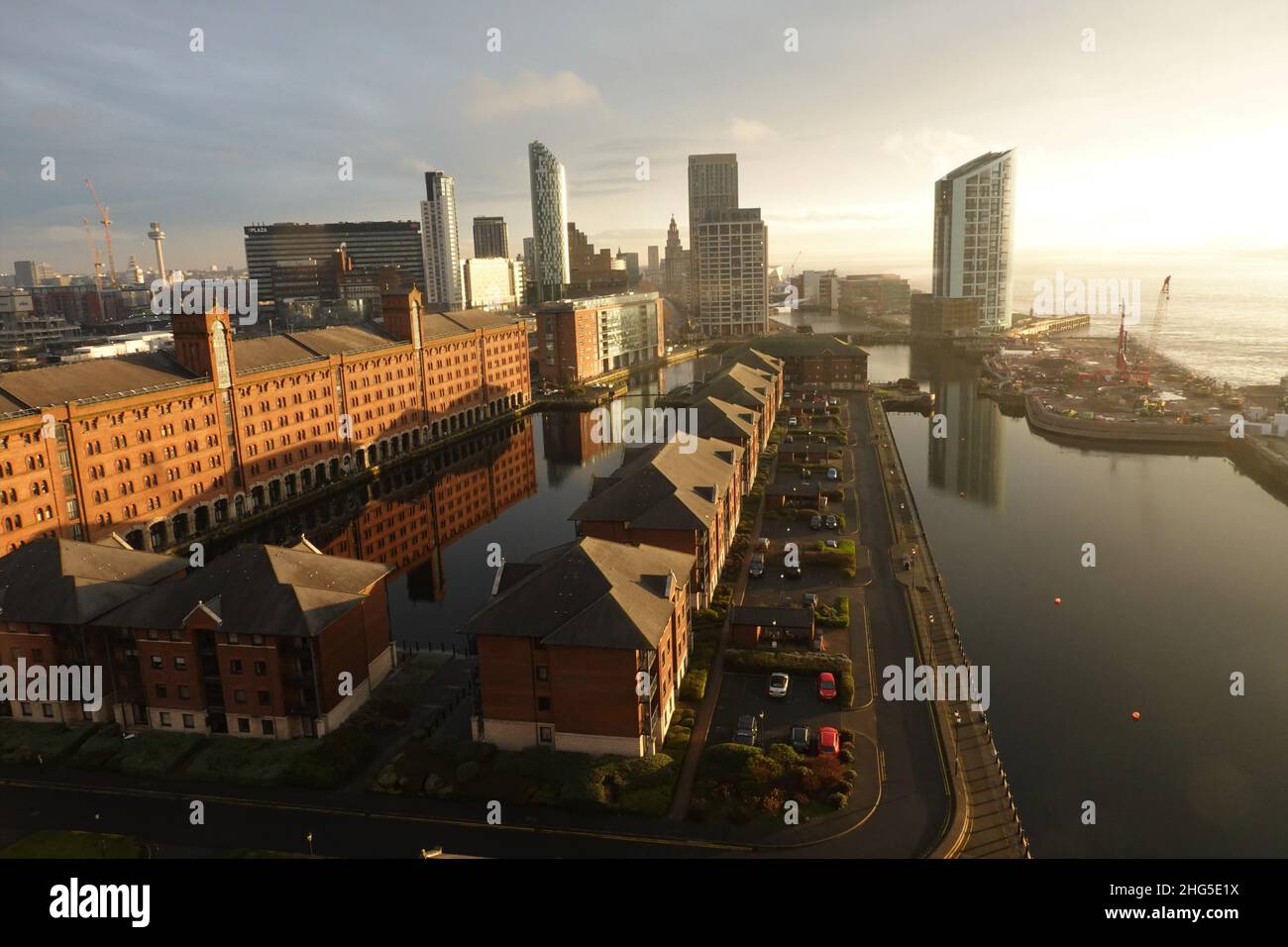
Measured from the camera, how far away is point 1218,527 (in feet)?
188

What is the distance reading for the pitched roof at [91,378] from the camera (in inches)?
2026

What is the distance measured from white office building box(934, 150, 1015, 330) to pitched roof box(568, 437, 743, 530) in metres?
154

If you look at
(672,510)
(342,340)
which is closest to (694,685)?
(672,510)

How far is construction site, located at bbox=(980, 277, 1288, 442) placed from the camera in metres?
85.9

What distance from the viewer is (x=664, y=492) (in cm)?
4366

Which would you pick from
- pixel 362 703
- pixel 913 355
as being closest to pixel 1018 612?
pixel 362 703

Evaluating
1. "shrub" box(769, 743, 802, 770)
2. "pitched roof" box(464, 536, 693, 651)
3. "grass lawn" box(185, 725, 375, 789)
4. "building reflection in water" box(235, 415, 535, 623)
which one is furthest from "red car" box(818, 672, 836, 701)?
"building reflection in water" box(235, 415, 535, 623)

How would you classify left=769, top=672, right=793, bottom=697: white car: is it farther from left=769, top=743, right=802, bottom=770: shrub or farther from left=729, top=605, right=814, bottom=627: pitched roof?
left=769, top=743, right=802, bottom=770: shrub

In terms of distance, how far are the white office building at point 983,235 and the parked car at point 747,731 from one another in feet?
564

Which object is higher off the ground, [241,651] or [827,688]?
[241,651]

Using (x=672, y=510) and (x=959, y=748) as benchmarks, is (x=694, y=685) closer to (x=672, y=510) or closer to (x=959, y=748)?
(x=672, y=510)

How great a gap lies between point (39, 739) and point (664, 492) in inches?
1091

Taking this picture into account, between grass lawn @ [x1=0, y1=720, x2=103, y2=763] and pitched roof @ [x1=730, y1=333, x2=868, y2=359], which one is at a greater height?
pitched roof @ [x1=730, y1=333, x2=868, y2=359]
